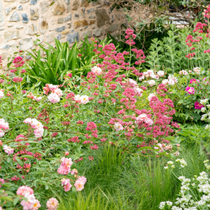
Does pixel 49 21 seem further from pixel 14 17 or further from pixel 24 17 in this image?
pixel 14 17

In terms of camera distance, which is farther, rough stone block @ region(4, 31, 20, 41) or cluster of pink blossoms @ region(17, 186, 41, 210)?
rough stone block @ region(4, 31, 20, 41)

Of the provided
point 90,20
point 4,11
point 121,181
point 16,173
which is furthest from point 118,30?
point 16,173

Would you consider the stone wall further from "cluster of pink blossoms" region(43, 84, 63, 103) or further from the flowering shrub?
"cluster of pink blossoms" region(43, 84, 63, 103)

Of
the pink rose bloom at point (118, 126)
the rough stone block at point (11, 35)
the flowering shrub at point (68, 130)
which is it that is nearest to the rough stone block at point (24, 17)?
the rough stone block at point (11, 35)

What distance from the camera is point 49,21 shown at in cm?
525

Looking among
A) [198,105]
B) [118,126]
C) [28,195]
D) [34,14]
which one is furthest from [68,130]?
[34,14]

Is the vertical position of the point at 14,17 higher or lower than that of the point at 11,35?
higher

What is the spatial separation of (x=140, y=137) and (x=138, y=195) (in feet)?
2.12

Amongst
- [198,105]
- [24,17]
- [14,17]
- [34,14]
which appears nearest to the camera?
[198,105]

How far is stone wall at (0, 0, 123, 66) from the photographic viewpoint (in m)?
4.52

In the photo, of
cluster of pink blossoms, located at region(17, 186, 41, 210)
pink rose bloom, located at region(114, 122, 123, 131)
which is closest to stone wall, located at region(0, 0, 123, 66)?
pink rose bloom, located at region(114, 122, 123, 131)

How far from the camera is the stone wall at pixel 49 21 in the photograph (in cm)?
452

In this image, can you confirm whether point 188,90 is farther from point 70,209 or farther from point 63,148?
point 70,209

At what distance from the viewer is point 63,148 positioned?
7.77 feet
